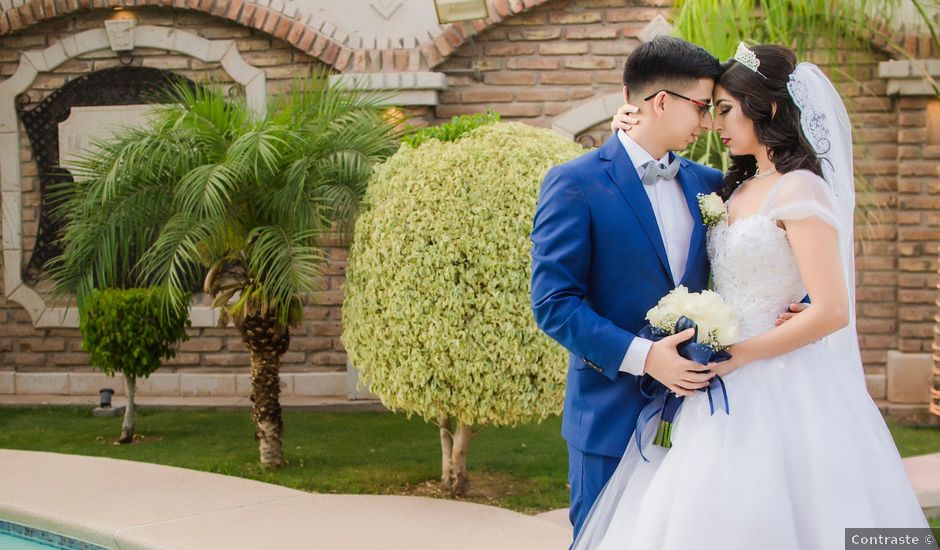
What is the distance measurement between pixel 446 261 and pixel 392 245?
32cm

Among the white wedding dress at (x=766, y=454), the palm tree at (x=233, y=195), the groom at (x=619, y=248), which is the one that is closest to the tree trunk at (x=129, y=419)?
the palm tree at (x=233, y=195)

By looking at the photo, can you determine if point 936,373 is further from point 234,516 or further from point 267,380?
point 234,516

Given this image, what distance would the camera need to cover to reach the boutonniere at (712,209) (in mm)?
3010

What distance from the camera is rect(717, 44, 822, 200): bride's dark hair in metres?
3.02

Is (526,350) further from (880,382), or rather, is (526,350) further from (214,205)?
(880,382)

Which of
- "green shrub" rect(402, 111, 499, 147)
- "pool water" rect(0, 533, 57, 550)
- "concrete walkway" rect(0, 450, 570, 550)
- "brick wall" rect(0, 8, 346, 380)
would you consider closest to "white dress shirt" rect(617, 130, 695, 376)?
"concrete walkway" rect(0, 450, 570, 550)

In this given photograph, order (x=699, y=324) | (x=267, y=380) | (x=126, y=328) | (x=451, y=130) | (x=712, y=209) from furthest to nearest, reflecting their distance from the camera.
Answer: (x=126, y=328) → (x=267, y=380) → (x=451, y=130) → (x=712, y=209) → (x=699, y=324)

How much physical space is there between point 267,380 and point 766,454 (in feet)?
13.5

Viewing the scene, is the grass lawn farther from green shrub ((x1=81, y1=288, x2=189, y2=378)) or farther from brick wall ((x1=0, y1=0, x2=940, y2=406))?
brick wall ((x1=0, y1=0, x2=940, y2=406))

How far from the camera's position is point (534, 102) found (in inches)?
333

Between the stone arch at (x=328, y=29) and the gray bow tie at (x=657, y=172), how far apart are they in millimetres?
5452

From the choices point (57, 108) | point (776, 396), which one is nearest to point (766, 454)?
point (776, 396)

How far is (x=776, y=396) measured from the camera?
2.90 metres

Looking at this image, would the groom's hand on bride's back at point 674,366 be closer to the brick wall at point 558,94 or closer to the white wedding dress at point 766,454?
the white wedding dress at point 766,454
